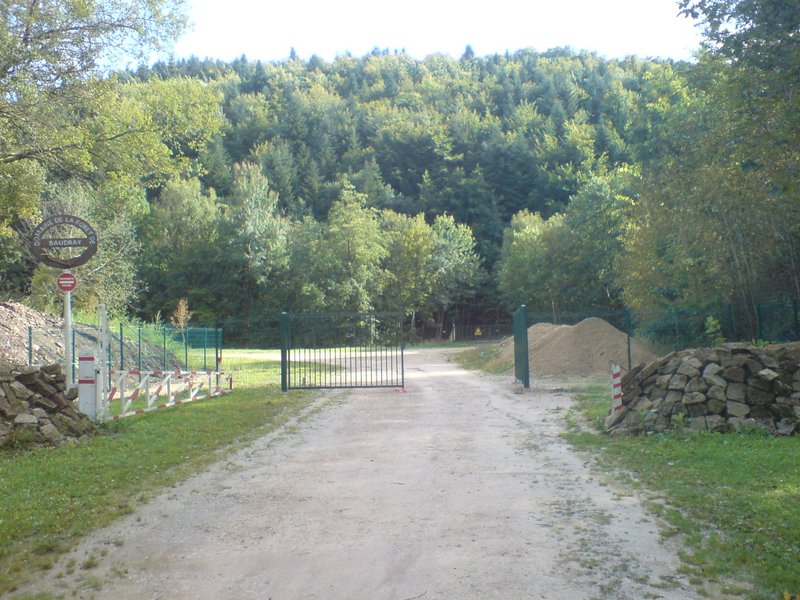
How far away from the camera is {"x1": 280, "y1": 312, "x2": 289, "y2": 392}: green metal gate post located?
70.4ft

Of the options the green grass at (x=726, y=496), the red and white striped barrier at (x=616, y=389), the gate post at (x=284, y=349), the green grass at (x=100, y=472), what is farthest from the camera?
the gate post at (x=284, y=349)

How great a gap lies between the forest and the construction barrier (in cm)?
492

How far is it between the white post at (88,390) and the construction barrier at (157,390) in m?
0.51

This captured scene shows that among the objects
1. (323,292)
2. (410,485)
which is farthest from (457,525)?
(323,292)

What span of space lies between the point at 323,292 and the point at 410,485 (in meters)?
57.0

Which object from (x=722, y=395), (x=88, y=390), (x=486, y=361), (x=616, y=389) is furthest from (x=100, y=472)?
(x=486, y=361)

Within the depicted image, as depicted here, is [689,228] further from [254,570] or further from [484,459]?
[254,570]

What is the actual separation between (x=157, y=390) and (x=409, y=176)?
257 ft

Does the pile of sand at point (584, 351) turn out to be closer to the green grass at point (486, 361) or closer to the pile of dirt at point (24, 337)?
the green grass at point (486, 361)

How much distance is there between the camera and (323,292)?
65.4 m

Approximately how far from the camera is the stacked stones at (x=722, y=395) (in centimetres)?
1180

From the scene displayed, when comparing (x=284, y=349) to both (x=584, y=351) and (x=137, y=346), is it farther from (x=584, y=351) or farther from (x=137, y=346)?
(x=584, y=351)

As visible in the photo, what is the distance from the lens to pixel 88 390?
1317cm

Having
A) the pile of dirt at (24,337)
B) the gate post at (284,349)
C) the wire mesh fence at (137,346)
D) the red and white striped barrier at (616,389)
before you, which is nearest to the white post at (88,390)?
the wire mesh fence at (137,346)
